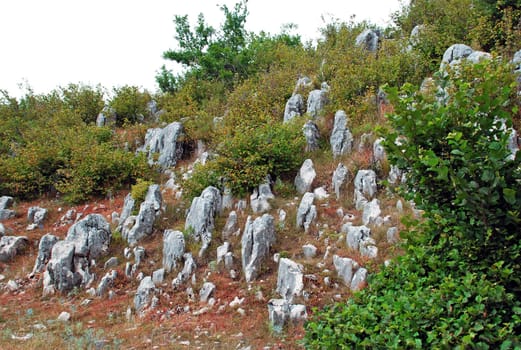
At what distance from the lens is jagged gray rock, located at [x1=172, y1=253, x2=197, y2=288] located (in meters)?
9.01

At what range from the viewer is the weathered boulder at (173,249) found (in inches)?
378

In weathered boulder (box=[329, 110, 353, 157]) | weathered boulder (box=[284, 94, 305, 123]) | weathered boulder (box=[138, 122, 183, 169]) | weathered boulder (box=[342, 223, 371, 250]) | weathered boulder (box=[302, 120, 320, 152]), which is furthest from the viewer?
weathered boulder (box=[138, 122, 183, 169])

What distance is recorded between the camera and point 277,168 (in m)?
11.4

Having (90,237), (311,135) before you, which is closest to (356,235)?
(311,135)

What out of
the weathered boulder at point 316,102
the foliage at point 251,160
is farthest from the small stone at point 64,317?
the weathered boulder at point 316,102

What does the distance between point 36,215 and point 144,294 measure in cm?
683

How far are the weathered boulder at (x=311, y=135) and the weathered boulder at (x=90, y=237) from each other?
621 cm

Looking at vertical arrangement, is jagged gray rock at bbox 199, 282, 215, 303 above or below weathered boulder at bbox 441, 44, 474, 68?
below

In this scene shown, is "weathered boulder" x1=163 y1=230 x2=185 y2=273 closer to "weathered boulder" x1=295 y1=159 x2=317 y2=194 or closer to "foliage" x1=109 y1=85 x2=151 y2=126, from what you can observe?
"weathered boulder" x1=295 y1=159 x2=317 y2=194

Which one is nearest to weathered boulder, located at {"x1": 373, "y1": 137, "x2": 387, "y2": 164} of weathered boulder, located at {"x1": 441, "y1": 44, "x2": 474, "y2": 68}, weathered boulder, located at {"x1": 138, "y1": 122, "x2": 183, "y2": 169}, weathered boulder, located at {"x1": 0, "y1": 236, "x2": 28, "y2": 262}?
weathered boulder, located at {"x1": 441, "y1": 44, "x2": 474, "y2": 68}

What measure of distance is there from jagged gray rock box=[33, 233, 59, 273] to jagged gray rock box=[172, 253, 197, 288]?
418cm

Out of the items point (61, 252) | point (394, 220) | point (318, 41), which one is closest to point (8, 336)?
point (61, 252)

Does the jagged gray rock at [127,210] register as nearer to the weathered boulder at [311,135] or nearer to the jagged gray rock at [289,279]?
the weathered boulder at [311,135]

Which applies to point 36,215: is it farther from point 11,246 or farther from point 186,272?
point 186,272
